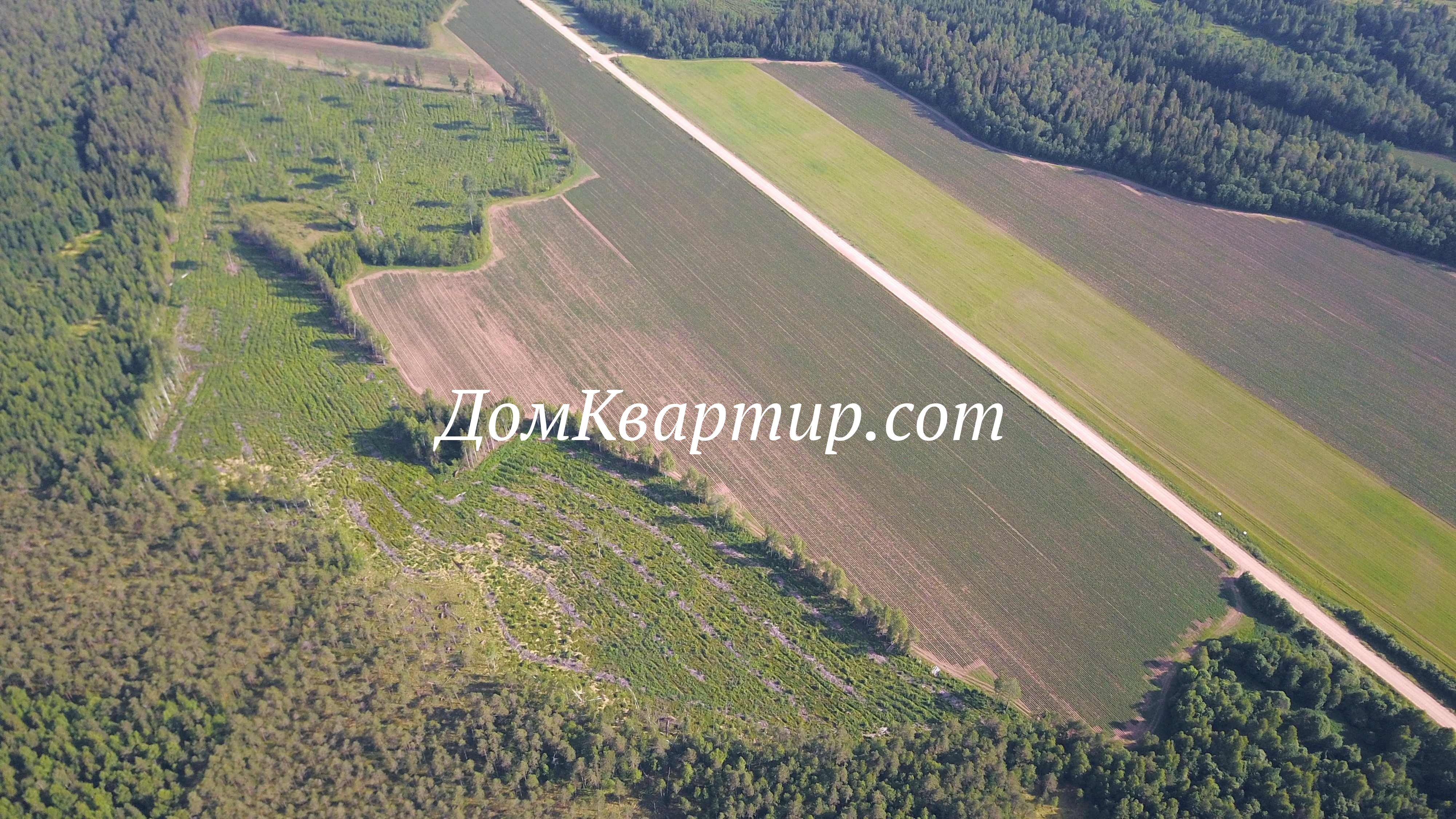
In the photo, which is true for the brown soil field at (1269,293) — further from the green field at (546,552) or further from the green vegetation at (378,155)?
the green field at (546,552)

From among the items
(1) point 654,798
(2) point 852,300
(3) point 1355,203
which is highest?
(3) point 1355,203

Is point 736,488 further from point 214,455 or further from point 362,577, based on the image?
point 214,455

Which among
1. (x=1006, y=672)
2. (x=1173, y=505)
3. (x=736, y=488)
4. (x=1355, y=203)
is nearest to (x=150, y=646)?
(x=736, y=488)

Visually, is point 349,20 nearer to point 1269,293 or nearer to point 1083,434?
point 1083,434

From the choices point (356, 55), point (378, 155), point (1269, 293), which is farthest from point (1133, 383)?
point (356, 55)

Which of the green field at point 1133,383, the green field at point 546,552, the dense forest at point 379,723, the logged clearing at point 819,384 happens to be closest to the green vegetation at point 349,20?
the logged clearing at point 819,384

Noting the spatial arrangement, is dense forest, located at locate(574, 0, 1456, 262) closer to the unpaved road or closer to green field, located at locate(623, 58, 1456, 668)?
green field, located at locate(623, 58, 1456, 668)
